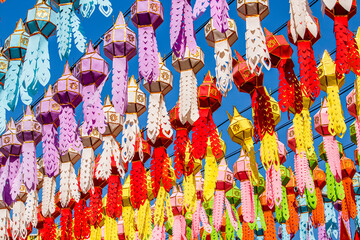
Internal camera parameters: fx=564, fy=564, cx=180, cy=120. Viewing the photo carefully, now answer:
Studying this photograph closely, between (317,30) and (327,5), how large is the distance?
2.28 ft

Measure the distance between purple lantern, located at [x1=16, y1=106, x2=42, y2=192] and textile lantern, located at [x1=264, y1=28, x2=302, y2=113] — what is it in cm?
261

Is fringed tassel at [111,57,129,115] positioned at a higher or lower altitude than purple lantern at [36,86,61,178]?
lower

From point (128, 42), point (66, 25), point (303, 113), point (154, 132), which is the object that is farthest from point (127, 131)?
point (303, 113)

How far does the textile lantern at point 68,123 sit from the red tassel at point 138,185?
602mm

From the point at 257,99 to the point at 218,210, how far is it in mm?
1973

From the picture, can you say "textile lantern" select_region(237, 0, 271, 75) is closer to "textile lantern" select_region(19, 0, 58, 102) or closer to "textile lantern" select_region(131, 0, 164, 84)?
"textile lantern" select_region(131, 0, 164, 84)

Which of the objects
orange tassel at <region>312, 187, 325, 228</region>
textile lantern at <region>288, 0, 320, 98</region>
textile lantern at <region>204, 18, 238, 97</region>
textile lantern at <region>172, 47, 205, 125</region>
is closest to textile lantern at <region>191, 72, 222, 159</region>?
textile lantern at <region>172, 47, 205, 125</region>

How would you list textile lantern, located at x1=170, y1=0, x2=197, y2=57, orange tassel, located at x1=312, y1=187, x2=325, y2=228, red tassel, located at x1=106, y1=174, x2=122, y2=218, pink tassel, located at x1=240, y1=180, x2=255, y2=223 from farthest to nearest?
orange tassel, located at x1=312, y1=187, x2=325, y2=228 < red tassel, located at x1=106, y1=174, x2=122, y2=218 < pink tassel, located at x1=240, y1=180, x2=255, y2=223 < textile lantern, located at x1=170, y1=0, x2=197, y2=57

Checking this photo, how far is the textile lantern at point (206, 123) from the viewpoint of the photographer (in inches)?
211

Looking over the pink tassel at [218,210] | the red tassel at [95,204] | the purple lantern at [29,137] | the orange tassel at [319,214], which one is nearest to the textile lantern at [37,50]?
the purple lantern at [29,137]

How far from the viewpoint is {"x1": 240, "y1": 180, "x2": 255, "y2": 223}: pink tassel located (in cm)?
607

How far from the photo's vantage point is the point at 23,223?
22.1 feet

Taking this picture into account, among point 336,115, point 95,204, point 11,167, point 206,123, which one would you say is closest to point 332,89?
point 336,115

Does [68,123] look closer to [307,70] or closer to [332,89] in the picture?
[307,70]
